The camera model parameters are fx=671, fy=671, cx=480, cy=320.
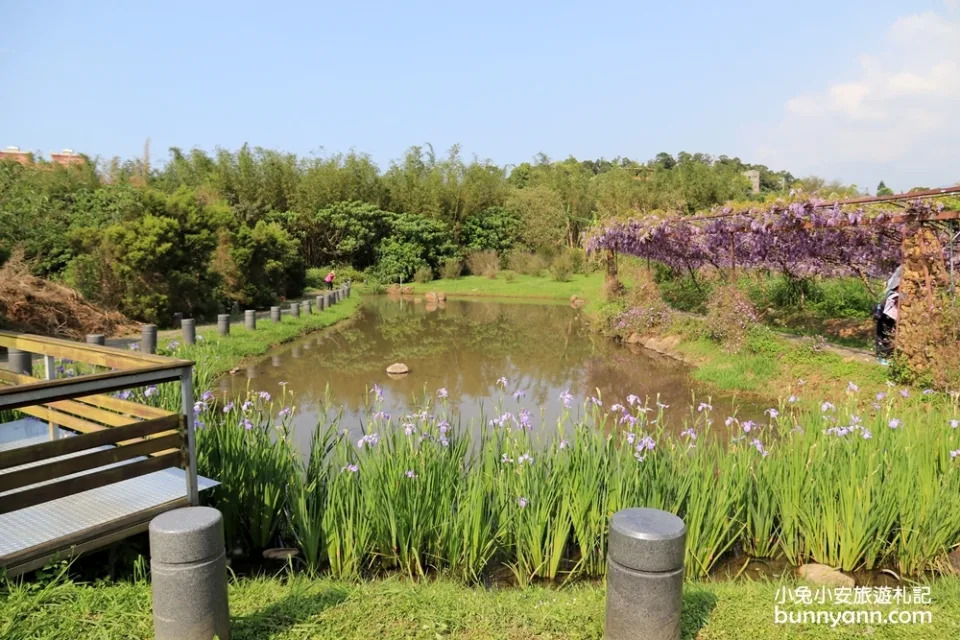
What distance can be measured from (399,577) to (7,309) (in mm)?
9040

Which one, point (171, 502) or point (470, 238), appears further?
point (470, 238)

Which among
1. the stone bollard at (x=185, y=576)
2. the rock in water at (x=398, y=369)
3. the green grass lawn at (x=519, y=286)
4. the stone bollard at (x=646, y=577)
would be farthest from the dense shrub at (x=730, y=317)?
the green grass lawn at (x=519, y=286)

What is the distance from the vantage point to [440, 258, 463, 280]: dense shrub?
26.0 meters

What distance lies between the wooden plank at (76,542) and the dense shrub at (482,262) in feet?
77.2

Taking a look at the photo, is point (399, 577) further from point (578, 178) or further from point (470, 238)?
point (578, 178)

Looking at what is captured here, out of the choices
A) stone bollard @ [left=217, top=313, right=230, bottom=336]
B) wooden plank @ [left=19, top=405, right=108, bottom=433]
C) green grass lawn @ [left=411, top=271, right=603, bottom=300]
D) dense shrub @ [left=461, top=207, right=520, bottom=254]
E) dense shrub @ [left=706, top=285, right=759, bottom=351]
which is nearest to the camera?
wooden plank @ [left=19, top=405, right=108, bottom=433]

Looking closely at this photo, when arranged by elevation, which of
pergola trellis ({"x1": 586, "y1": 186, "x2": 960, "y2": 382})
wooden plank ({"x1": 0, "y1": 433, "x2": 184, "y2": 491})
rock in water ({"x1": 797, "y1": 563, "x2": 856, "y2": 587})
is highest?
pergola trellis ({"x1": 586, "y1": 186, "x2": 960, "y2": 382})

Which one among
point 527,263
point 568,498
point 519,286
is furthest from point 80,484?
point 527,263

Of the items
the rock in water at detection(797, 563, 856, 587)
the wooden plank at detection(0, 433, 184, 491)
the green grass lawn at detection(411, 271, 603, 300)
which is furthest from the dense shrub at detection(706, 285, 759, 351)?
the green grass lawn at detection(411, 271, 603, 300)

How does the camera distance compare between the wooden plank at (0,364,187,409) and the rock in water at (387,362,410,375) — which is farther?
the rock in water at (387,362,410,375)

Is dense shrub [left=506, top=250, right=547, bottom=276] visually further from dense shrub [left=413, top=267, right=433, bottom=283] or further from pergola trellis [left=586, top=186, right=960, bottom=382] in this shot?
pergola trellis [left=586, top=186, right=960, bottom=382]

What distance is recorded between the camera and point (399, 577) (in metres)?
3.51

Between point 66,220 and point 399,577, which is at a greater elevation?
point 66,220

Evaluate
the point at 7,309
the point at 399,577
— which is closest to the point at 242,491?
the point at 399,577
